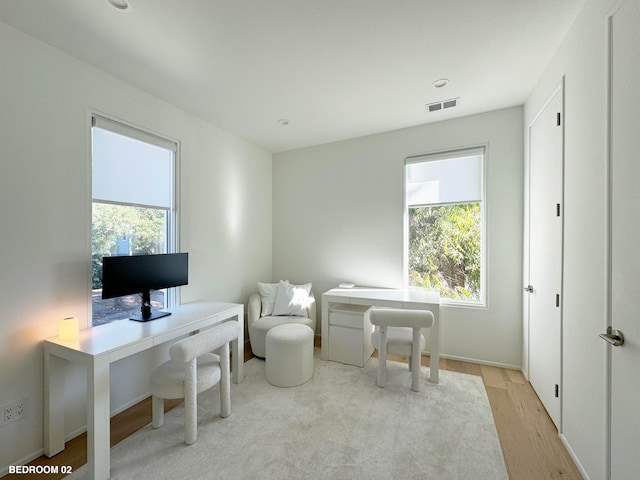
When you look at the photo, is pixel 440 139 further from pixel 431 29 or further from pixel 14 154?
pixel 14 154

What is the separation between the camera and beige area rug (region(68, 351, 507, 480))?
160 centimetres

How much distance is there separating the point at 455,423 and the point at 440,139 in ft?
9.09

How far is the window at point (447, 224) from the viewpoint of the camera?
3037 mm

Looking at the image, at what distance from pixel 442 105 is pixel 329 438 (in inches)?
121

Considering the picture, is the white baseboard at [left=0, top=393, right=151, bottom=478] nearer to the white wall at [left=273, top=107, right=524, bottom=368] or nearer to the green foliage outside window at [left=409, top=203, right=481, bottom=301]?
the white wall at [left=273, top=107, right=524, bottom=368]

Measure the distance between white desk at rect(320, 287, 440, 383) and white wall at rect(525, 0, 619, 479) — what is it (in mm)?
935

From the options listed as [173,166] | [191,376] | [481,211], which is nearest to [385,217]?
[481,211]

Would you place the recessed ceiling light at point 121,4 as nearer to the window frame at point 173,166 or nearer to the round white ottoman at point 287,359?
the window frame at point 173,166

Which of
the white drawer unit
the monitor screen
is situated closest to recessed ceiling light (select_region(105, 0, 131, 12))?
the monitor screen

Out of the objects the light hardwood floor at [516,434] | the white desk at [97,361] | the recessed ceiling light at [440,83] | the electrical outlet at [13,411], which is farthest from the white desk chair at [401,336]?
the electrical outlet at [13,411]

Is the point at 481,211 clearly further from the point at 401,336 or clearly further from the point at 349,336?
the point at 349,336

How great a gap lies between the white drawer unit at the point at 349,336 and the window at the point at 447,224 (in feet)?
2.80

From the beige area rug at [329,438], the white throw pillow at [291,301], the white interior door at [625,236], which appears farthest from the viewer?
the white throw pillow at [291,301]

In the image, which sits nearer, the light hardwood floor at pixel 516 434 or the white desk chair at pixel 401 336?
the light hardwood floor at pixel 516 434
